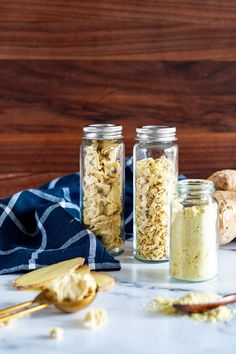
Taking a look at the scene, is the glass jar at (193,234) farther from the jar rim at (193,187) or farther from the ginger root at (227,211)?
the ginger root at (227,211)

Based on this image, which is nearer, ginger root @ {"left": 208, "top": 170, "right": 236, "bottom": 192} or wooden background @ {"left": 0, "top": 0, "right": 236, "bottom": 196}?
ginger root @ {"left": 208, "top": 170, "right": 236, "bottom": 192}

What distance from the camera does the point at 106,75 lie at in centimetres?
→ 143

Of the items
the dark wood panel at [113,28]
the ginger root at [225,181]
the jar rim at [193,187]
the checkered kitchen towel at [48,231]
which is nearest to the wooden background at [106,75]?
the dark wood panel at [113,28]

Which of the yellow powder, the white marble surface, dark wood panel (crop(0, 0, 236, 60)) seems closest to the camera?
the white marble surface

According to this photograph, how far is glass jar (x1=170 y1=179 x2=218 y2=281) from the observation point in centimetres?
88

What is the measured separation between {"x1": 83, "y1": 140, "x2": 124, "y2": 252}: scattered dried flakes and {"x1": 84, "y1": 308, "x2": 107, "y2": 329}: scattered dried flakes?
256mm

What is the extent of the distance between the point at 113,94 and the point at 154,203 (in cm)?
52

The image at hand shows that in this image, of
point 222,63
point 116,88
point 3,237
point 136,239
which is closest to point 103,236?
point 136,239

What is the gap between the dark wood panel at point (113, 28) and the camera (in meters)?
1.40

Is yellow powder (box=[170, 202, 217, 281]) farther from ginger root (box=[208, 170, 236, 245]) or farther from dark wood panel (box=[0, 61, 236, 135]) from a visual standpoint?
dark wood panel (box=[0, 61, 236, 135])

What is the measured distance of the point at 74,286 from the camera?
2.54 ft

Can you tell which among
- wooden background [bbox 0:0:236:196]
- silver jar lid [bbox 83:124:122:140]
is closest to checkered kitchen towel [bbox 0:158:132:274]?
silver jar lid [bbox 83:124:122:140]

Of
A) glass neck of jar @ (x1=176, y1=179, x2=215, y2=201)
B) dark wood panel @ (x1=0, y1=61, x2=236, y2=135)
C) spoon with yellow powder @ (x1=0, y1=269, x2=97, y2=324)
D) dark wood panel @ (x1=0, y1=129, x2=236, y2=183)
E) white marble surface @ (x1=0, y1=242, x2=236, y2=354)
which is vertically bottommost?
white marble surface @ (x1=0, y1=242, x2=236, y2=354)

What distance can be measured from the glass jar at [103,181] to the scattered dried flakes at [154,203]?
0.04 metres
